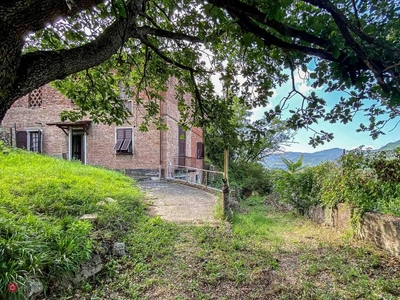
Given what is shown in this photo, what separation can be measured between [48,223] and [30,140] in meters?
13.0

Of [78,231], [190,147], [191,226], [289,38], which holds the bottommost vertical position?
[191,226]

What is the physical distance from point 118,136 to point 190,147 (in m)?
4.83

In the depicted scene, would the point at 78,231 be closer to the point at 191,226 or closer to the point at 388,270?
the point at 191,226

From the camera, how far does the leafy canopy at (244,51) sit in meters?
1.55

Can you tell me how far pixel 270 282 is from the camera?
2916 millimetres

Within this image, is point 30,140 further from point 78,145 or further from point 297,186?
point 297,186

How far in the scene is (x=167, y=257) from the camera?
3.38 metres

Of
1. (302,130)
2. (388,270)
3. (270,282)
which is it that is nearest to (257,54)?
(302,130)

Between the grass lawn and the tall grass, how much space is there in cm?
1

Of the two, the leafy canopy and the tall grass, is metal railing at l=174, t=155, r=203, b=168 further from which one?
the leafy canopy

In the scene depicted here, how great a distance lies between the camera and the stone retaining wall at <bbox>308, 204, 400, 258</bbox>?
361 cm

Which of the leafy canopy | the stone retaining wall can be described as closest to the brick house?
the leafy canopy

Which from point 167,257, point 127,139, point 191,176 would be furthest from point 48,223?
point 191,176

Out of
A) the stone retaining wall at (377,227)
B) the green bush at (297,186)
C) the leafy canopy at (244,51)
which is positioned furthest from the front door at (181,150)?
the leafy canopy at (244,51)
